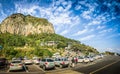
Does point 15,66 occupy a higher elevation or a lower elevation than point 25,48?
lower

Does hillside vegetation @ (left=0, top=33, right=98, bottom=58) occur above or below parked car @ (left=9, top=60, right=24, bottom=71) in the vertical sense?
above

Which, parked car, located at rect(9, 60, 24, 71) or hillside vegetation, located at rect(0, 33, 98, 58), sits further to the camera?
hillside vegetation, located at rect(0, 33, 98, 58)

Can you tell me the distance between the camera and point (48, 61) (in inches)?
948

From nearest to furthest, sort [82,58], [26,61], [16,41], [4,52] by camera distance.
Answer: [26,61], [82,58], [4,52], [16,41]

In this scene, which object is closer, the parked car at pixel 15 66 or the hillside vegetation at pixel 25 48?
the parked car at pixel 15 66

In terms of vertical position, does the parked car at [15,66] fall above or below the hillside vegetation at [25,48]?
below

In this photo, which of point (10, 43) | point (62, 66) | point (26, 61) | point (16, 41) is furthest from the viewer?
point (16, 41)

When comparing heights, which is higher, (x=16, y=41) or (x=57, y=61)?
(x=16, y=41)

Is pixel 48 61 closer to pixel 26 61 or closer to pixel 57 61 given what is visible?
pixel 57 61

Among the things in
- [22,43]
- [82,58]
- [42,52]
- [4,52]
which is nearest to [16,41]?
[22,43]

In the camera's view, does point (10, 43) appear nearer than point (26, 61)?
No

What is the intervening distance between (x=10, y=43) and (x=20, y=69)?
11660 cm

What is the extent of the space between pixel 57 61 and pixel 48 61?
20.5 feet

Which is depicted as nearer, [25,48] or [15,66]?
[15,66]
